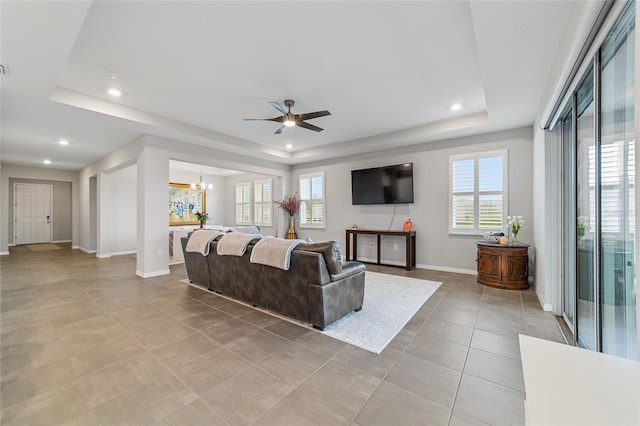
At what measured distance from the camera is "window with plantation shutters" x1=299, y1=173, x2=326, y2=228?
7454 mm

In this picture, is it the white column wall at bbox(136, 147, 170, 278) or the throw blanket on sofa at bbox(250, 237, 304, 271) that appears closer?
the throw blanket on sofa at bbox(250, 237, 304, 271)

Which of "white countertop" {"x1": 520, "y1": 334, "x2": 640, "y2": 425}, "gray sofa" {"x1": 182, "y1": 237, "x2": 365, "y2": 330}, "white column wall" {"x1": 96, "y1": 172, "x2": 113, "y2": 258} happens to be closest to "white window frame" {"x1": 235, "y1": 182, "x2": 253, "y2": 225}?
"white column wall" {"x1": 96, "y1": 172, "x2": 113, "y2": 258}

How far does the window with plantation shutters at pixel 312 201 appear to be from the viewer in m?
7.45

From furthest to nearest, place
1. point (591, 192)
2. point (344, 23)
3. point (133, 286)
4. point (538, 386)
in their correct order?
point (133, 286), point (344, 23), point (591, 192), point (538, 386)

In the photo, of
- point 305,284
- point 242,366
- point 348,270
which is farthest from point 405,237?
point 242,366

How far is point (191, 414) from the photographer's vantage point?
1.62 metres

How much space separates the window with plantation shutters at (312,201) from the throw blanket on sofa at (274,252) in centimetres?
429

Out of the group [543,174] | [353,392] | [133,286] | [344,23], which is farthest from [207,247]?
[543,174]

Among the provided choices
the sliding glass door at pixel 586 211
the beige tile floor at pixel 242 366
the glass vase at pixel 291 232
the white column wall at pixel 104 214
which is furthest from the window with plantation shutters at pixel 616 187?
the white column wall at pixel 104 214

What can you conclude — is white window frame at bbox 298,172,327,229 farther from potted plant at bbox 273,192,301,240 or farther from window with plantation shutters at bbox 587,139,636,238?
window with plantation shutters at bbox 587,139,636,238

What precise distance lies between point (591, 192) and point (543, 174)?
156 centimetres

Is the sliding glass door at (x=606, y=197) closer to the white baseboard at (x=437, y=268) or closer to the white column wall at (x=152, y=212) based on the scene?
the white baseboard at (x=437, y=268)

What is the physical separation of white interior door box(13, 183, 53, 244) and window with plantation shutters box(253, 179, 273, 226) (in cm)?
737

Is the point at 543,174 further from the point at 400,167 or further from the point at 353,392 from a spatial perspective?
the point at 353,392
